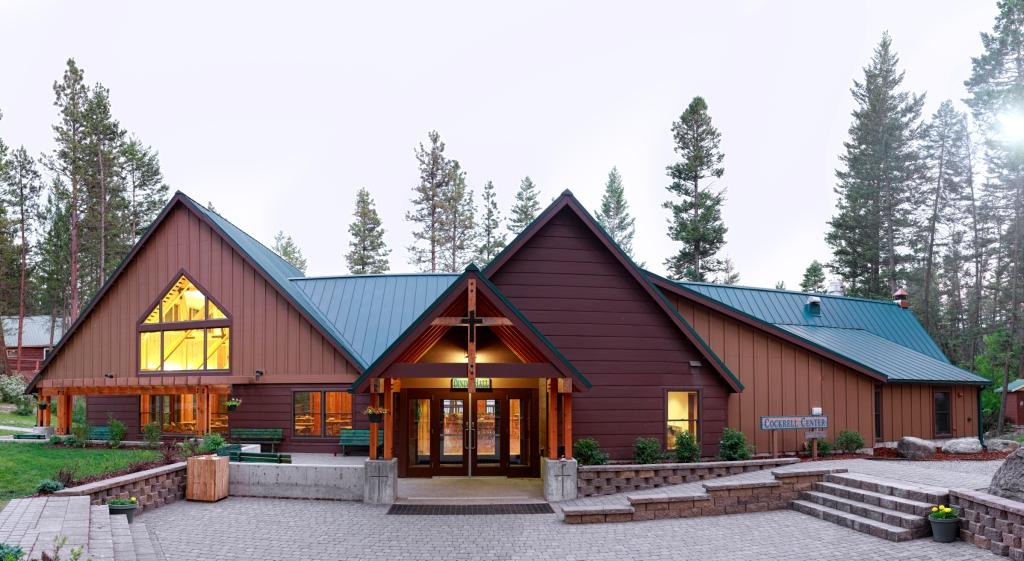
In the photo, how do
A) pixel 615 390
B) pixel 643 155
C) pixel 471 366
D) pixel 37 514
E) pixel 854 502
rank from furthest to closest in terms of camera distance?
1. pixel 643 155
2. pixel 615 390
3. pixel 471 366
4. pixel 854 502
5. pixel 37 514

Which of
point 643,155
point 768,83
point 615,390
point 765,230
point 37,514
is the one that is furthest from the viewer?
point 643,155

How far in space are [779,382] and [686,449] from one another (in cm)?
443

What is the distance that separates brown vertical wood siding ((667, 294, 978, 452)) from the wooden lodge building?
0.05 metres

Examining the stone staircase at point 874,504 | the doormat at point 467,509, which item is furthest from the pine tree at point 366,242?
the stone staircase at point 874,504

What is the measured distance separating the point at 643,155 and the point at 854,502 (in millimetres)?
134305

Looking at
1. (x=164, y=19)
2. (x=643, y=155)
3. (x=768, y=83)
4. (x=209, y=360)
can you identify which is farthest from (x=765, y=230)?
(x=164, y=19)

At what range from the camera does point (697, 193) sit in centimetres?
3947

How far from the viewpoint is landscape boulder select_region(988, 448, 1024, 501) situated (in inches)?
358

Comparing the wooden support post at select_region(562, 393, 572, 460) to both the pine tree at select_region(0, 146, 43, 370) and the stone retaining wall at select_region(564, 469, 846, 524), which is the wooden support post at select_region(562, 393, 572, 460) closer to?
the stone retaining wall at select_region(564, 469, 846, 524)

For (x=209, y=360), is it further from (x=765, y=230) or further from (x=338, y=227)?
(x=338, y=227)

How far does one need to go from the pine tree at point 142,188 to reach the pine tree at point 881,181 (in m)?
44.2

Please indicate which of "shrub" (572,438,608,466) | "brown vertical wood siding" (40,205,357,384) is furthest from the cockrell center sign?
"brown vertical wood siding" (40,205,357,384)

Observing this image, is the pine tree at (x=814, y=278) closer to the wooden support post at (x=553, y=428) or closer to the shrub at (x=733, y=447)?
the shrub at (x=733, y=447)

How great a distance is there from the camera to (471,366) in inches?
466
